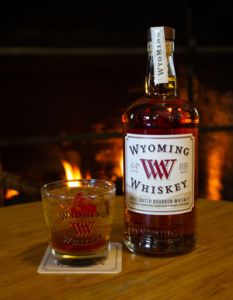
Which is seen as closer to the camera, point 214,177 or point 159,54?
point 159,54

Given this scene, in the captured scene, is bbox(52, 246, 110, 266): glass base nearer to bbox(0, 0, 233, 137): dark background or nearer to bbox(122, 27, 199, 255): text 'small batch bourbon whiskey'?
bbox(122, 27, 199, 255): text 'small batch bourbon whiskey'

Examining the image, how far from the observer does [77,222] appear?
19.7 inches

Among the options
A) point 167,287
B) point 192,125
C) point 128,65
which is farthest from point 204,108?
point 167,287

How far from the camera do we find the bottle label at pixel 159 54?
0.52m

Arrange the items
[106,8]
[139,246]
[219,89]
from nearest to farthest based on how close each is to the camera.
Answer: [139,246], [106,8], [219,89]

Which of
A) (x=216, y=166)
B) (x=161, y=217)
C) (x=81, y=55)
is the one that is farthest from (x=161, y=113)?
(x=216, y=166)

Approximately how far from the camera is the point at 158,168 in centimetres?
52

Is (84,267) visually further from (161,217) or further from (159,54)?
(159,54)

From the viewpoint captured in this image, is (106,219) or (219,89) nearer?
(106,219)

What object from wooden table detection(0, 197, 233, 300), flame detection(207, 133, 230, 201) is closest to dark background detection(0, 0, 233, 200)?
flame detection(207, 133, 230, 201)

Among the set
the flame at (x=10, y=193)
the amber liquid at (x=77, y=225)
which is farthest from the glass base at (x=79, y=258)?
the flame at (x=10, y=193)

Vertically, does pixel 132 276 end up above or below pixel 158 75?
below

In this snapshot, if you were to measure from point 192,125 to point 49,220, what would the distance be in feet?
0.64

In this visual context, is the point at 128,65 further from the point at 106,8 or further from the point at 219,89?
the point at 219,89
